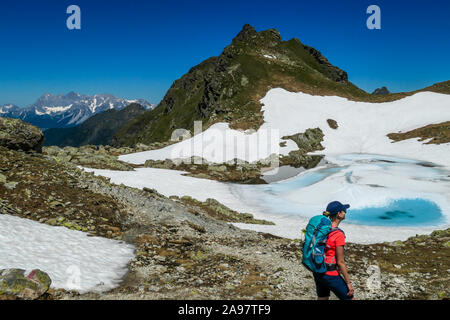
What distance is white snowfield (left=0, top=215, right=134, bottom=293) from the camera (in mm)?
9852

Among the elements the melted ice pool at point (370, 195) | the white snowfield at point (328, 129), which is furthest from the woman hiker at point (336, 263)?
the white snowfield at point (328, 129)

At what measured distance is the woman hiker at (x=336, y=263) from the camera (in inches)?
250

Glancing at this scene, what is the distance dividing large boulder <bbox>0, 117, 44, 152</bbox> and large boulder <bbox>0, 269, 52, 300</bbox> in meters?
17.0

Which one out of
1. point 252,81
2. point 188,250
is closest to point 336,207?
point 188,250

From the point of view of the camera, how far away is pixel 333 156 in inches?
2435

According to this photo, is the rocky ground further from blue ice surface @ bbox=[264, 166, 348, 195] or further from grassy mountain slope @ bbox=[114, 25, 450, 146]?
grassy mountain slope @ bbox=[114, 25, 450, 146]

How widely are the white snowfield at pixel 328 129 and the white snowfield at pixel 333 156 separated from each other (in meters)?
0.19

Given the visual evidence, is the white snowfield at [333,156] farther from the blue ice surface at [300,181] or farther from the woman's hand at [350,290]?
the woman's hand at [350,290]

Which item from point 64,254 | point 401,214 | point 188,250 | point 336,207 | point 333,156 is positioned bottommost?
point 401,214

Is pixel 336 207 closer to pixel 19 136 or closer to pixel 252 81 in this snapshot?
pixel 19 136

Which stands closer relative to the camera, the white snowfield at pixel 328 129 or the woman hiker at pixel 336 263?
the woman hiker at pixel 336 263

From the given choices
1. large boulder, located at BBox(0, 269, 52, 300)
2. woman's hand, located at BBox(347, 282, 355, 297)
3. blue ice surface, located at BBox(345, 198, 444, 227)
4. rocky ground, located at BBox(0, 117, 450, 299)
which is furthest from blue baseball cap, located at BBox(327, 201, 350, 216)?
blue ice surface, located at BBox(345, 198, 444, 227)

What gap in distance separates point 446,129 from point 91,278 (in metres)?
73.8

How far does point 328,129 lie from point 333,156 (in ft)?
46.2
